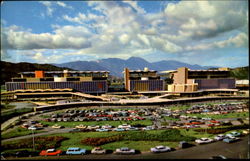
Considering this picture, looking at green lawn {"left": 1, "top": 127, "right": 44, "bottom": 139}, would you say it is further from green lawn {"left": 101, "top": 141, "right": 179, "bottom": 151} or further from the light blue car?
green lawn {"left": 101, "top": 141, "right": 179, "bottom": 151}

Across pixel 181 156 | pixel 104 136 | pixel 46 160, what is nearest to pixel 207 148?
pixel 181 156

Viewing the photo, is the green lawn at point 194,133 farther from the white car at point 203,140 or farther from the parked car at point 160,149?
the parked car at point 160,149

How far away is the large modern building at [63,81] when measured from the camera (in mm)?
67000

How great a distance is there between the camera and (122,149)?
679 inches

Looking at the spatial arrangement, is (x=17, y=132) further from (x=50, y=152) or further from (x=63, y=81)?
(x=63, y=81)

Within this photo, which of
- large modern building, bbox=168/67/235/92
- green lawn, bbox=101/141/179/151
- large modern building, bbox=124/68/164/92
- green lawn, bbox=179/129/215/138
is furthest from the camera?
large modern building, bbox=124/68/164/92

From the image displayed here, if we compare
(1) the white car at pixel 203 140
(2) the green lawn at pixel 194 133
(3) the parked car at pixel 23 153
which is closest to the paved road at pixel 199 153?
(1) the white car at pixel 203 140

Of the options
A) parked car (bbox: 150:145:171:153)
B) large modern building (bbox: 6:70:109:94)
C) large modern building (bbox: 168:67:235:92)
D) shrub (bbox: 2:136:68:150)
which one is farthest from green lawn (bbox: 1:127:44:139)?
large modern building (bbox: 168:67:235:92)

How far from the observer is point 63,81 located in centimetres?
6850

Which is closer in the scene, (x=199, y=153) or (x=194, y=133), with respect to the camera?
(x=199, y=153)

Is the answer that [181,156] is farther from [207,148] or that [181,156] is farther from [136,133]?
[136,133]

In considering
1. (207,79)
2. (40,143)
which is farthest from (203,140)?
(207,79)

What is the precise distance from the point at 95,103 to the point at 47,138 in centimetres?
2605

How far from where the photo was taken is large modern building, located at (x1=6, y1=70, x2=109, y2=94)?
67.0 m
